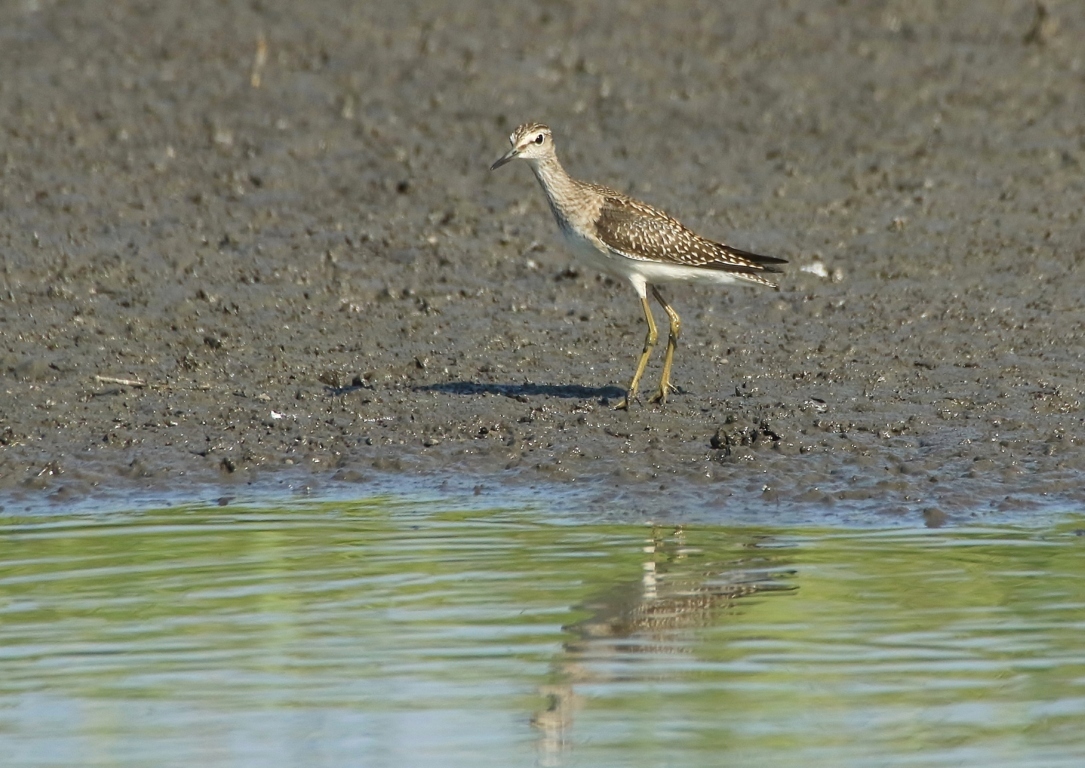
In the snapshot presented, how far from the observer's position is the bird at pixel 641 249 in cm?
994

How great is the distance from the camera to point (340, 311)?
1144cm

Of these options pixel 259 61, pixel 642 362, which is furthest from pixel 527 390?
pixel 259 61

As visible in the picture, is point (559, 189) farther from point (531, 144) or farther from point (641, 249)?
point (641, 249)

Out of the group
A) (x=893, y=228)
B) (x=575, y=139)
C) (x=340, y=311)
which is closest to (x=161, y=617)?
(x=340, y=311)

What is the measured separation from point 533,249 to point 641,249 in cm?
269

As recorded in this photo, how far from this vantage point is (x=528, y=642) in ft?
20.9

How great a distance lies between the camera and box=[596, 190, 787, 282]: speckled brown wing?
32.6ft

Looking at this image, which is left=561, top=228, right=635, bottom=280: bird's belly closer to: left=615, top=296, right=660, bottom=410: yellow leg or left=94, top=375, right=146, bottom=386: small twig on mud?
left=615, top=296, right=660, bottom=410: yellow leg

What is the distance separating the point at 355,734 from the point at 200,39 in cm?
1201

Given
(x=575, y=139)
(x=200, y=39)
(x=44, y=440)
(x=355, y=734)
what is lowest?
(x=355, y=734)

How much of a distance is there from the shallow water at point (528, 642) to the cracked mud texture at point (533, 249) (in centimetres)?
82

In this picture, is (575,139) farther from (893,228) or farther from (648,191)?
(893,228)

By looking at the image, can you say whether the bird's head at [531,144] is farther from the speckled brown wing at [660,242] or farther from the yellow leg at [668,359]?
the yellow leg at [668,359]

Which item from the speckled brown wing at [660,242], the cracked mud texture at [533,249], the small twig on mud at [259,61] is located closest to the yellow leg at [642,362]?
the cracked mud texture at [533,249]
